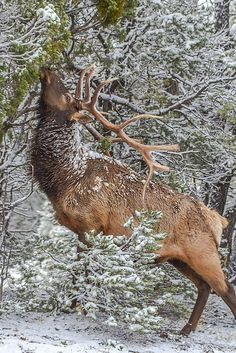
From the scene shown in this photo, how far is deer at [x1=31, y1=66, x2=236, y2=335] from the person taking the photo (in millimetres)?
8227

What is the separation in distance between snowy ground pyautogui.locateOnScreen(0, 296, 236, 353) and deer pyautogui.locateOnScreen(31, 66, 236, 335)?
0.38 metres

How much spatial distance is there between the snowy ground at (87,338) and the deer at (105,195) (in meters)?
0.38

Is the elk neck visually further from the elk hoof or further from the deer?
the elk hoof

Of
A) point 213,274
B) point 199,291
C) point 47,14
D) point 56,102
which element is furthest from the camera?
point 199,291

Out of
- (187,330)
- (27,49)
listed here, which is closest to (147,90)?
(27,49)

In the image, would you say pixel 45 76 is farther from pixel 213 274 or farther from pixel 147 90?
pixel 147 90

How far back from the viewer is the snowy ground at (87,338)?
21.4 feet

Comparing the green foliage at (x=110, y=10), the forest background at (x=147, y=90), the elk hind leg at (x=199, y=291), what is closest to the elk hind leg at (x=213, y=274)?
the elk hind leg at (x=199, y=291)

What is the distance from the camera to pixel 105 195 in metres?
8.34

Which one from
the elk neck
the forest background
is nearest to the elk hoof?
the forest background

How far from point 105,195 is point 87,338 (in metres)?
1.77

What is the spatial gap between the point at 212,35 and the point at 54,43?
370cm

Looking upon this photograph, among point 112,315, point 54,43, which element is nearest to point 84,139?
point 54,43

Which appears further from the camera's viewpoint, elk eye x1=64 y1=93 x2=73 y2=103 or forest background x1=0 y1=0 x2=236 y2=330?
forest background x1=0 y1=0 x2=236 y2=330
